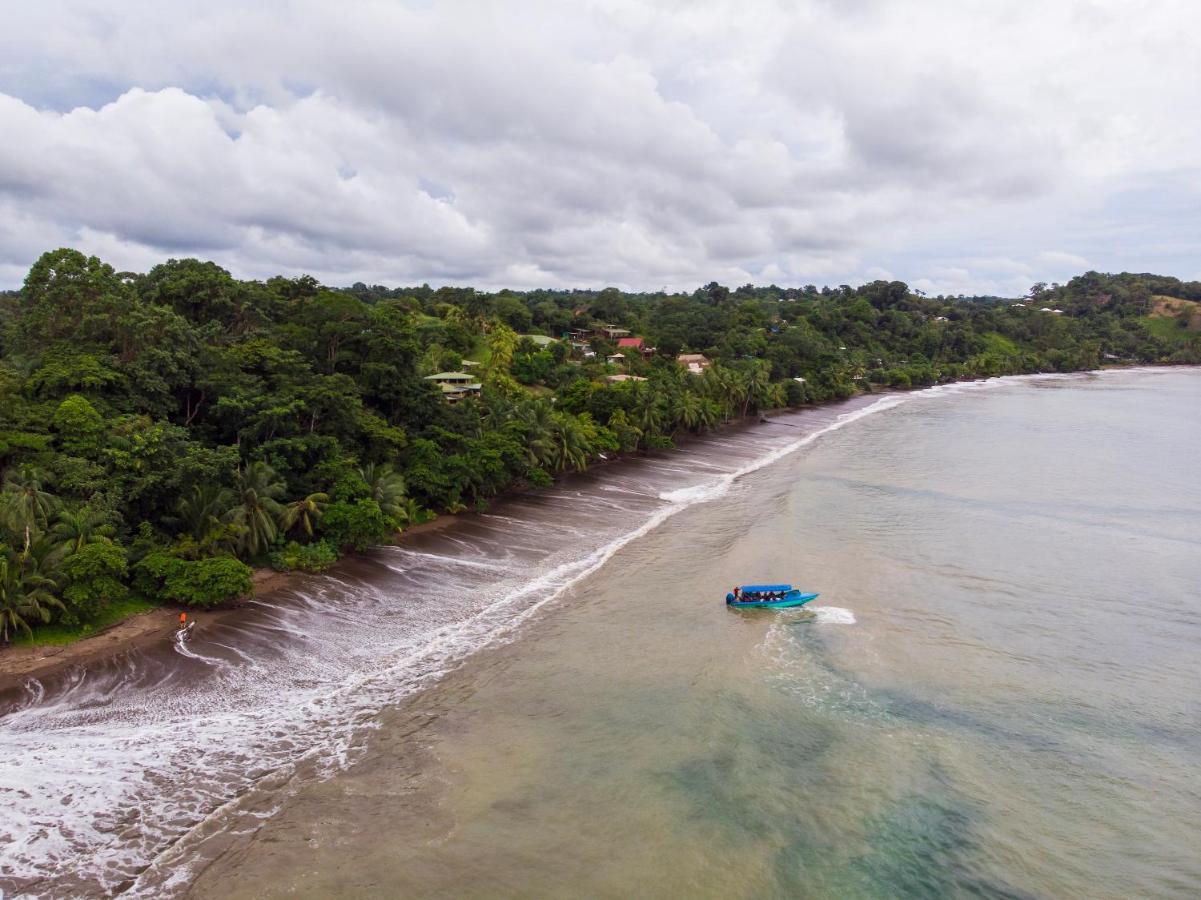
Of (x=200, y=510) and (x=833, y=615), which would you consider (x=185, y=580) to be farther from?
(x=833, y=615)

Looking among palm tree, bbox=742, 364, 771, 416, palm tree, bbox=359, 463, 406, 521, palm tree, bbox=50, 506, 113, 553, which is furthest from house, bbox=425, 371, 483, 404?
palm tree, bbox=742, 364, 771, 416

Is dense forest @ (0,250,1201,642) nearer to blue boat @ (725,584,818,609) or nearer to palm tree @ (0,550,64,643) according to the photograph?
palm tree @ (0,550,64,643)

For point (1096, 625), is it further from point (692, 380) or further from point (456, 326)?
point (456, 326)

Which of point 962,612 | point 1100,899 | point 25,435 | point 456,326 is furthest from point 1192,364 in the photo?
point 25,435

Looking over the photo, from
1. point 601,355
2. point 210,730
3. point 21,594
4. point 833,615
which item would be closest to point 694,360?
point 601,355

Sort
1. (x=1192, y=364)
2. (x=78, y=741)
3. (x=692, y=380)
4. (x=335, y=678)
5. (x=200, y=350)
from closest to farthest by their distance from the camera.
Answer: (x=78, y=741), (x=335, y=678), (x=200, y=350), (x=692, y=380), (x=1192, y=364)

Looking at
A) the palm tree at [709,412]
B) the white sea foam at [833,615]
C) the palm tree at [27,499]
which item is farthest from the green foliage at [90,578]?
the palm tree at [709,412]
